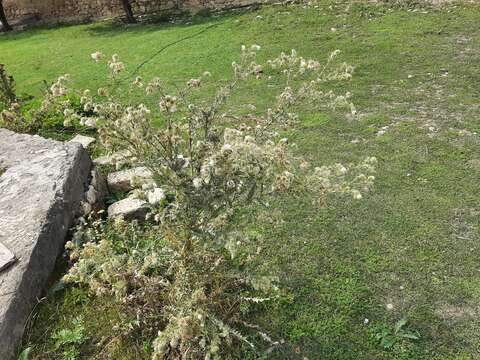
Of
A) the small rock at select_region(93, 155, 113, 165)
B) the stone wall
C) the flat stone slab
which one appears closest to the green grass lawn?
the flat stone slab

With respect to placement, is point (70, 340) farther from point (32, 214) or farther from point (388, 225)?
point (388, 225)

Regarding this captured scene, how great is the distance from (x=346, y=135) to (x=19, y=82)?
6668 millimetres

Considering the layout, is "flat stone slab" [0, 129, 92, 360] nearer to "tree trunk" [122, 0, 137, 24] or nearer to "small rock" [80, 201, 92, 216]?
"small rock" [80, 201, 92, 216]

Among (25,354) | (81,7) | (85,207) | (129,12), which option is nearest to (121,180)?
(85,207)

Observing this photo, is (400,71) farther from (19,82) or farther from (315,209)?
(19,82)

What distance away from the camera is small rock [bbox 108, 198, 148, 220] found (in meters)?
3.86

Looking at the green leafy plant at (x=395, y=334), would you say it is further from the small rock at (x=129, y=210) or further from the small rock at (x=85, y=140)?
the small rock at (x=85, y=140)

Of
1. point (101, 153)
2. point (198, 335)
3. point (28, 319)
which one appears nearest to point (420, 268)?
point (198, 335)

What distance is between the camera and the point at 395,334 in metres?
2.77

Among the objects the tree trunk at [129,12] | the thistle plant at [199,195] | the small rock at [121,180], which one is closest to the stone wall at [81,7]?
the tree trunk at [129,12]

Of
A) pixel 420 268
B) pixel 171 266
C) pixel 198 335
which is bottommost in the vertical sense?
pixel 420 268

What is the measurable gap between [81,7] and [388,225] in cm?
1362

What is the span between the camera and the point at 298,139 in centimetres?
489

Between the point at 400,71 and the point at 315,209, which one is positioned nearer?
the point at 315,209
